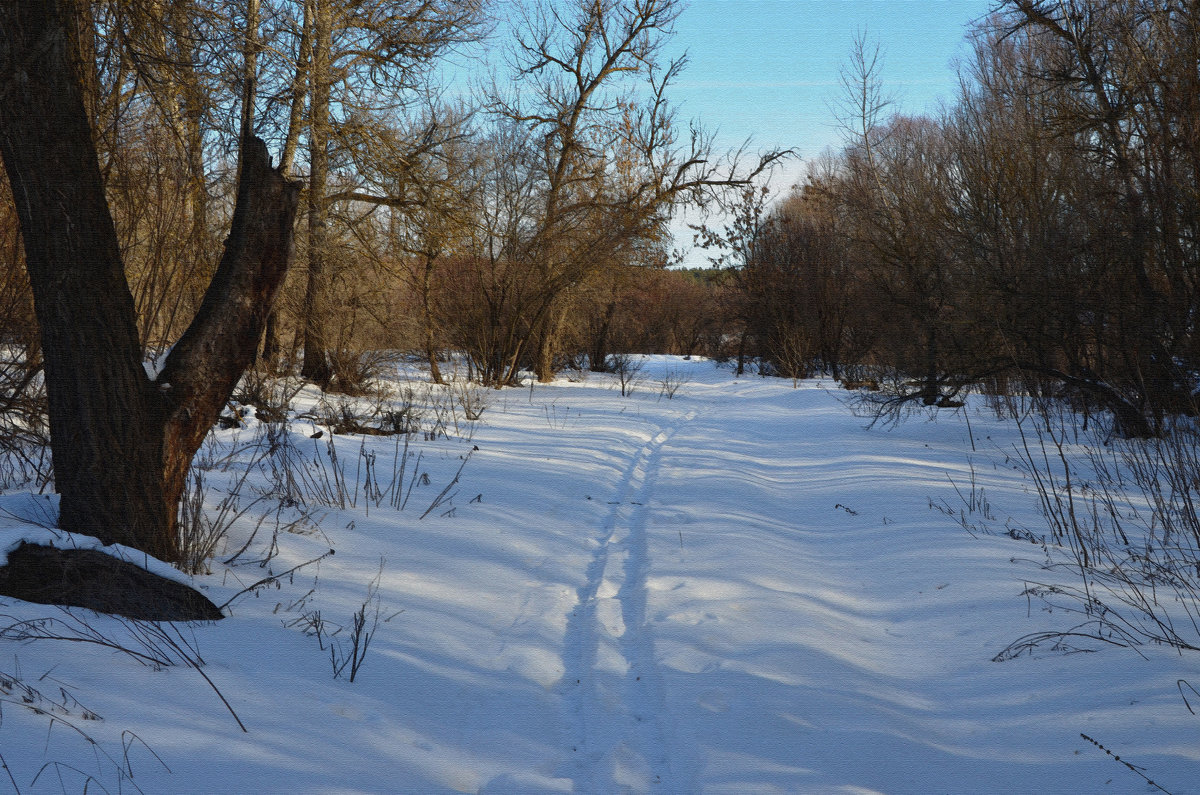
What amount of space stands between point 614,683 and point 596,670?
6.4 inches

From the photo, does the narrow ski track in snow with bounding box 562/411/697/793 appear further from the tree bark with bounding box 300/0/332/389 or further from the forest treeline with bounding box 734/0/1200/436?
the tree bark with bounding box 300/0/332/389

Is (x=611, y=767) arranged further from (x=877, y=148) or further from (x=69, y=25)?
(x=877, y=148)

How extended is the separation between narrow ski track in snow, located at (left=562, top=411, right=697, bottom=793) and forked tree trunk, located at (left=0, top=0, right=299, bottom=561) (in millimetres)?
2379

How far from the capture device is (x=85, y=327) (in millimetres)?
3645

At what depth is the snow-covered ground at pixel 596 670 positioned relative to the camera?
2.70m

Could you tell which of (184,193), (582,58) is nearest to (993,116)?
(582,58)

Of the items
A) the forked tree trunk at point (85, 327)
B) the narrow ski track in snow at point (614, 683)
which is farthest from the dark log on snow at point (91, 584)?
the narrow ski track in snow at point (614, 683)

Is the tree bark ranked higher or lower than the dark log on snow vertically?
higher

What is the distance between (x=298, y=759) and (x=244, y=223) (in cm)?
286

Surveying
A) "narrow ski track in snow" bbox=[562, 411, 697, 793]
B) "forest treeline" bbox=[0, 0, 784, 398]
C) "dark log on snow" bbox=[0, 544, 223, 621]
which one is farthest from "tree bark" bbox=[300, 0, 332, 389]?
"dark log on snow" bbox=[0, 544, 223, 621]

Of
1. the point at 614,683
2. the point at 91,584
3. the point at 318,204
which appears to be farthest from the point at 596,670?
the point at 318,204

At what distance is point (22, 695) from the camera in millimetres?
2537

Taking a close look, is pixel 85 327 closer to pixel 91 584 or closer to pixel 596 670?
pixel 91 584

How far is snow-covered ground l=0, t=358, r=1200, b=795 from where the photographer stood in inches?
106
